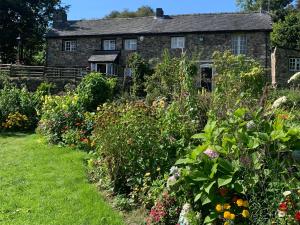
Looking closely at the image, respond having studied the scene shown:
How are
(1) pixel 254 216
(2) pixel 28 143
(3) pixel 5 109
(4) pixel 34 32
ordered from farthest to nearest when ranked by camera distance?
(4) pixel 34 32, (3) pixel 5 109, (2) pixel 28 143, (1) pixel 254 216

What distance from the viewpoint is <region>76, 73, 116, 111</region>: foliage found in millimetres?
13039

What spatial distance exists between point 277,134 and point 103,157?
3.24m

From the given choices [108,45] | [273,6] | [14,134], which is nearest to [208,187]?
[14,134]

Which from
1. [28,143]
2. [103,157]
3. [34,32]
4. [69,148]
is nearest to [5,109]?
[28,143]

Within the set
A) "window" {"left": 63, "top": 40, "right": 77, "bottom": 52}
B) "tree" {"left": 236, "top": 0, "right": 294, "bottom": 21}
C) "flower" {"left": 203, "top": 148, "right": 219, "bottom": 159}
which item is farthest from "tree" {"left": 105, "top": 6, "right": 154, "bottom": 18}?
"flower" {"left": 203, "top": 148, "right": 219, "bottom": 159}

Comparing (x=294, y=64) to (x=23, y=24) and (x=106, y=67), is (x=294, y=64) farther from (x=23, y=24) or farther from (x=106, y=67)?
(x=23, y=24)

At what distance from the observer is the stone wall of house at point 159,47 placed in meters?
33.5

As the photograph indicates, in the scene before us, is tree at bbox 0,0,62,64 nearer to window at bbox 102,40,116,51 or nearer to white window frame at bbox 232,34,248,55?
window at bbox 102,40,116,51

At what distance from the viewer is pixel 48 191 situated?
738 centimetres

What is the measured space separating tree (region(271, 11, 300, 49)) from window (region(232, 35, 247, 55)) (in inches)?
474

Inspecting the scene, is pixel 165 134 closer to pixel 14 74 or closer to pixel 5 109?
pixel 5 109

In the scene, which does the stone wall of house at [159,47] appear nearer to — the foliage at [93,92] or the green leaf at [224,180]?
the foliage at [93,92]

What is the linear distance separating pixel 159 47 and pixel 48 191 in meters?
29.3

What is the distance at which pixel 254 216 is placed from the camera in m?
4.62
